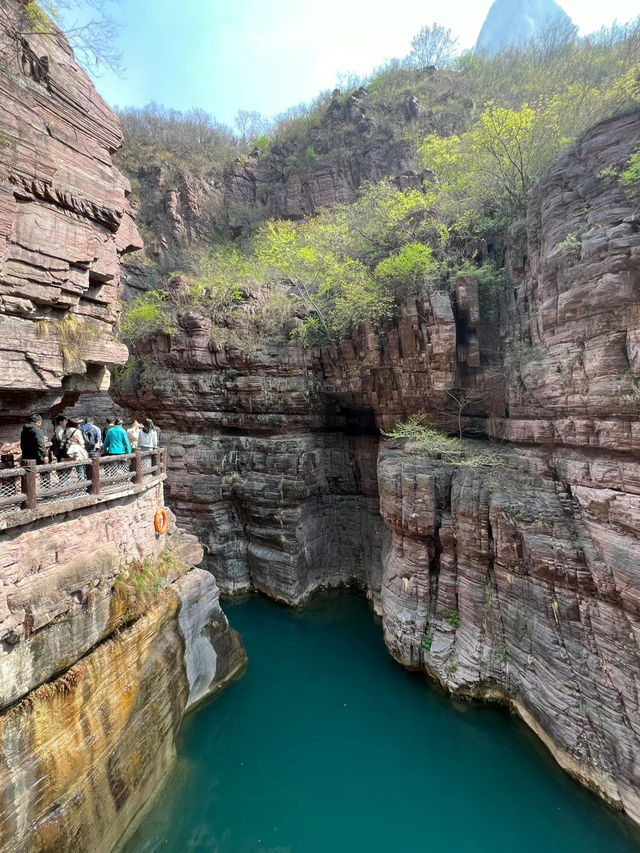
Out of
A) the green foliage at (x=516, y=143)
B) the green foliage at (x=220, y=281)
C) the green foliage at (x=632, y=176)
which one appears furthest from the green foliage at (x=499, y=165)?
the green foliage at (x=220, y=281)

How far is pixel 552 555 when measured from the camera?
7.85m

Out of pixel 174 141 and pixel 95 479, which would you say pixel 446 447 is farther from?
pixel 174 141

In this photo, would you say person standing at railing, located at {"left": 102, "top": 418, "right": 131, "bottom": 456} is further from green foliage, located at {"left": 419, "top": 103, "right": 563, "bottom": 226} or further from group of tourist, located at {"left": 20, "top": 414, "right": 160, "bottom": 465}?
green foliage, located at {"left": 419, "top": 103, "right": 563, "bottom": 226}

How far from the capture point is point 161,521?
892 cm

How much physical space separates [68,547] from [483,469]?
31.4 feet

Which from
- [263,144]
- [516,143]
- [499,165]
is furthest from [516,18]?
[516,143]

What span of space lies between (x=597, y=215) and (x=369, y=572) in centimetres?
1301

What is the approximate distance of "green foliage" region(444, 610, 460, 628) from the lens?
9742 mm

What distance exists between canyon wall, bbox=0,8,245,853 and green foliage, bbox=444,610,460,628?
6705mm

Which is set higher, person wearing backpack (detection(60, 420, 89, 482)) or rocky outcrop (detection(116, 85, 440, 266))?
rocky outcrop (detection(116, 85, 440, 266))

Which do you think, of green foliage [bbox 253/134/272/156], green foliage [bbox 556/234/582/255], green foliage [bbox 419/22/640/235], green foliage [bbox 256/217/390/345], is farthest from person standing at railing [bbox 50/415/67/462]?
green foliage [bbox 253/134/272/156]

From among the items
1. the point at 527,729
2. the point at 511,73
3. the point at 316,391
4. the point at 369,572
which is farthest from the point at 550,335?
the point at 511,73

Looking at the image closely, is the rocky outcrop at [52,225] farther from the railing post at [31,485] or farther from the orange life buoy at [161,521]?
the orange life buoy at [161,521]

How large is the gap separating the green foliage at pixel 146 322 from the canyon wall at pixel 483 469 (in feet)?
1.64
